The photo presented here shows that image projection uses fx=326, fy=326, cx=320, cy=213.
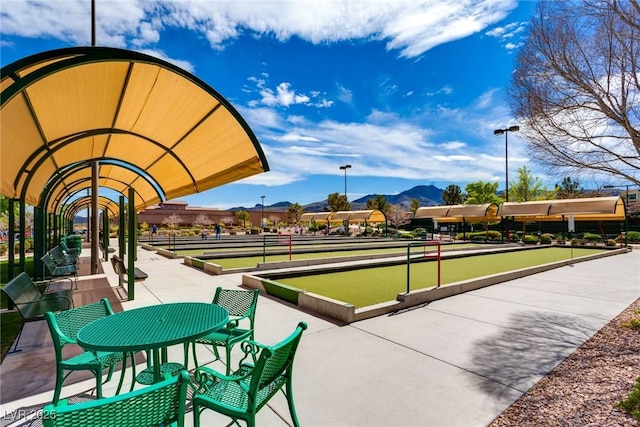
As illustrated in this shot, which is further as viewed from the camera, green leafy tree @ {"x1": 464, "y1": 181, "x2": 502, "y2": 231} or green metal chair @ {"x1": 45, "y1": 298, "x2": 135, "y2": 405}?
green leafy tree @ {"x1": 464, "y1": 181, "x2": 502, "y2": 231}

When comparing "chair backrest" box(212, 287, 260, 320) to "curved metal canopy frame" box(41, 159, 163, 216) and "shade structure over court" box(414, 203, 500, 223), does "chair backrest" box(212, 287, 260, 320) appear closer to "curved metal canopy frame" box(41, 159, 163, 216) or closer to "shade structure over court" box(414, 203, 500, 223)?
"curved metal canopy frame" box(41, 159, 163, 216)

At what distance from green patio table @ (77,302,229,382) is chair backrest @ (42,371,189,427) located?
824 millimetres

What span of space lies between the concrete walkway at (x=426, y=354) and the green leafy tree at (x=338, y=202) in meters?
61.9

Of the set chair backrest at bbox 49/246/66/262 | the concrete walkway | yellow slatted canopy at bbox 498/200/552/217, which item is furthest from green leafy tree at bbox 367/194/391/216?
the concrete walkway

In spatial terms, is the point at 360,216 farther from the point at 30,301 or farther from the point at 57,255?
the point at 30,301

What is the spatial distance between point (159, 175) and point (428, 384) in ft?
29.7

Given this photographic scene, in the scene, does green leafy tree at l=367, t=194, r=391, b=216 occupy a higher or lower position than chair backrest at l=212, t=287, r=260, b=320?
higher

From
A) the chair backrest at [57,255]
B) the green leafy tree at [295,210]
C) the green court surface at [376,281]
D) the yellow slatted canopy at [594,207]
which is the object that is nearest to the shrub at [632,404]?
the green court surface at [376,281]

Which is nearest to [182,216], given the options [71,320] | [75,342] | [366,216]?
[366,216]

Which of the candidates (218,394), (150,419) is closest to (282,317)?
(218,394)

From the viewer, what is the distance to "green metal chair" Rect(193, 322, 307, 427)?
2.25 m

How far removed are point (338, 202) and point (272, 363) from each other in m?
70.3

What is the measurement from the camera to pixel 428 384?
3627 mm

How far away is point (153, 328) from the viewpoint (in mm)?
2992
